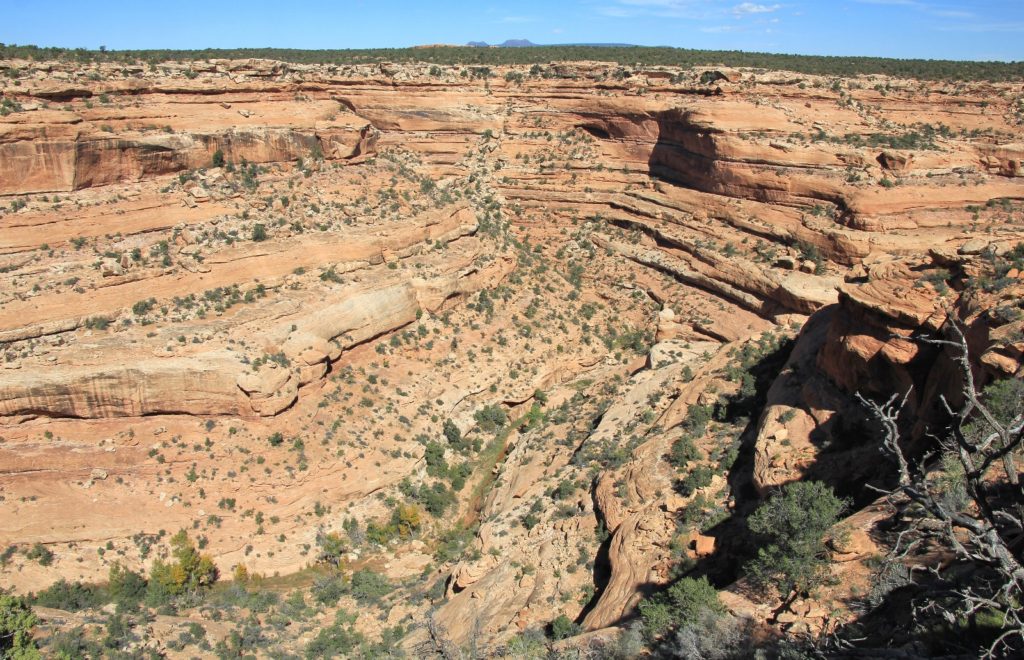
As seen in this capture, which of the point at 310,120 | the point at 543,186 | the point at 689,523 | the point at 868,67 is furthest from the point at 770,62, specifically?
the point at 689,523

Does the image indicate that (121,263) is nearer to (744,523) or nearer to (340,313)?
(340,313)

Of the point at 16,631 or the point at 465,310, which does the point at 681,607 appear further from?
the point at 465,310

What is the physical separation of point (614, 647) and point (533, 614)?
4.26 meters

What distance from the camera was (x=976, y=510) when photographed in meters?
9.92

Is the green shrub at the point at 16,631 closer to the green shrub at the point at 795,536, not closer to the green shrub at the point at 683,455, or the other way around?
the green shrub at the point at 795,536

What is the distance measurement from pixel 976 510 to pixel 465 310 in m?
23.9

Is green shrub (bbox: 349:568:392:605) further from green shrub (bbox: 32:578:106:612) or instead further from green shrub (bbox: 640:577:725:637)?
green shrub (bbox: 640:577:725:637)

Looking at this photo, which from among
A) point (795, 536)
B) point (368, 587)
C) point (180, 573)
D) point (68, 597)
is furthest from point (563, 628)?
point (68, 597)

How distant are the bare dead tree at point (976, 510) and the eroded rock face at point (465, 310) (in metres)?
1.96

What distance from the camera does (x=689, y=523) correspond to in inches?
609

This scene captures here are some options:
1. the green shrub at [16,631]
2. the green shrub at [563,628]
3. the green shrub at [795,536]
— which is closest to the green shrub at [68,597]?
the green shrub at [16,631]

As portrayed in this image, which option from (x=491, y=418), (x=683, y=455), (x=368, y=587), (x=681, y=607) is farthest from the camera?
(x=491, y=418)

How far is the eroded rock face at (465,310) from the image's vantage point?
16.4m

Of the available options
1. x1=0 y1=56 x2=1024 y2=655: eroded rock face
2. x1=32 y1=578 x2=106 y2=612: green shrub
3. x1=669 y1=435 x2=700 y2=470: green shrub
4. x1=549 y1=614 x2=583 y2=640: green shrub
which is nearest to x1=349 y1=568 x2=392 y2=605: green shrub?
x1=0 y1=56 x2=1024 y2=655: eroded rock face
